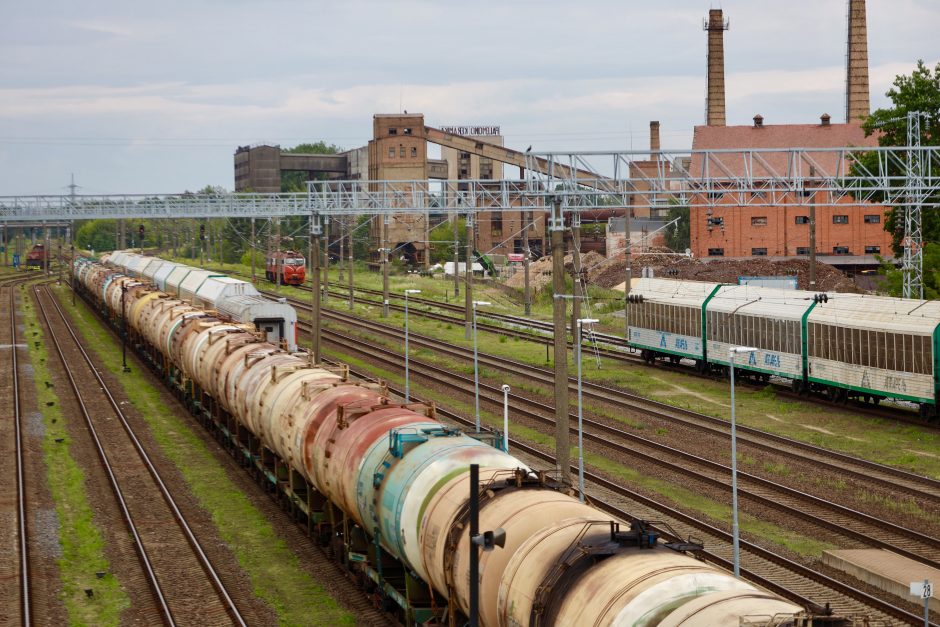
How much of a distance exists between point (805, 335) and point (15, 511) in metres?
29.8

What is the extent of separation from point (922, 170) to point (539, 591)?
40201 millimetres

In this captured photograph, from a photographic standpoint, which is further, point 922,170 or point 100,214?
point 100,214

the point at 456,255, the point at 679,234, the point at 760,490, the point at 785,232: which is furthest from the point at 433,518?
the point at 679,234

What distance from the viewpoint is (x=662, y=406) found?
4300 centimetres

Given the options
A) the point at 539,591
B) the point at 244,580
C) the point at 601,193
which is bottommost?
the point at 244,580

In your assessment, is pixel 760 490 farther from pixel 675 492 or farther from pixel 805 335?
pixel 805 335

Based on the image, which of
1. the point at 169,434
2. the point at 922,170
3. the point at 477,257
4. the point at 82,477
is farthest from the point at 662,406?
the point at 477,257

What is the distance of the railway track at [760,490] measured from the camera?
81.8 feet

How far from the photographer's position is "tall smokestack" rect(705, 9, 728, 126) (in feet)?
339

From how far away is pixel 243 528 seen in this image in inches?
1064

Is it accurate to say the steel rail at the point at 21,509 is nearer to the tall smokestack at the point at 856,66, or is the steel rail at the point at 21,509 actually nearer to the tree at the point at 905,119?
the tree at the point at 905,119

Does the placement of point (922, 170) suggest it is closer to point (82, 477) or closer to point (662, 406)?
point (662, 406)

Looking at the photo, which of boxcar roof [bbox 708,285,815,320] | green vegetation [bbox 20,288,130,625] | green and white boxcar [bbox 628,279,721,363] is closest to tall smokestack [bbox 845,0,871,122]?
A: green and white boxcar [bbox 628,279,721,363]

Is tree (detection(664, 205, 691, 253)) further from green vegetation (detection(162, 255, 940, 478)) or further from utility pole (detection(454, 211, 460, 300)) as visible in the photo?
green vegetation (detection(162, 255, 940, 478))
